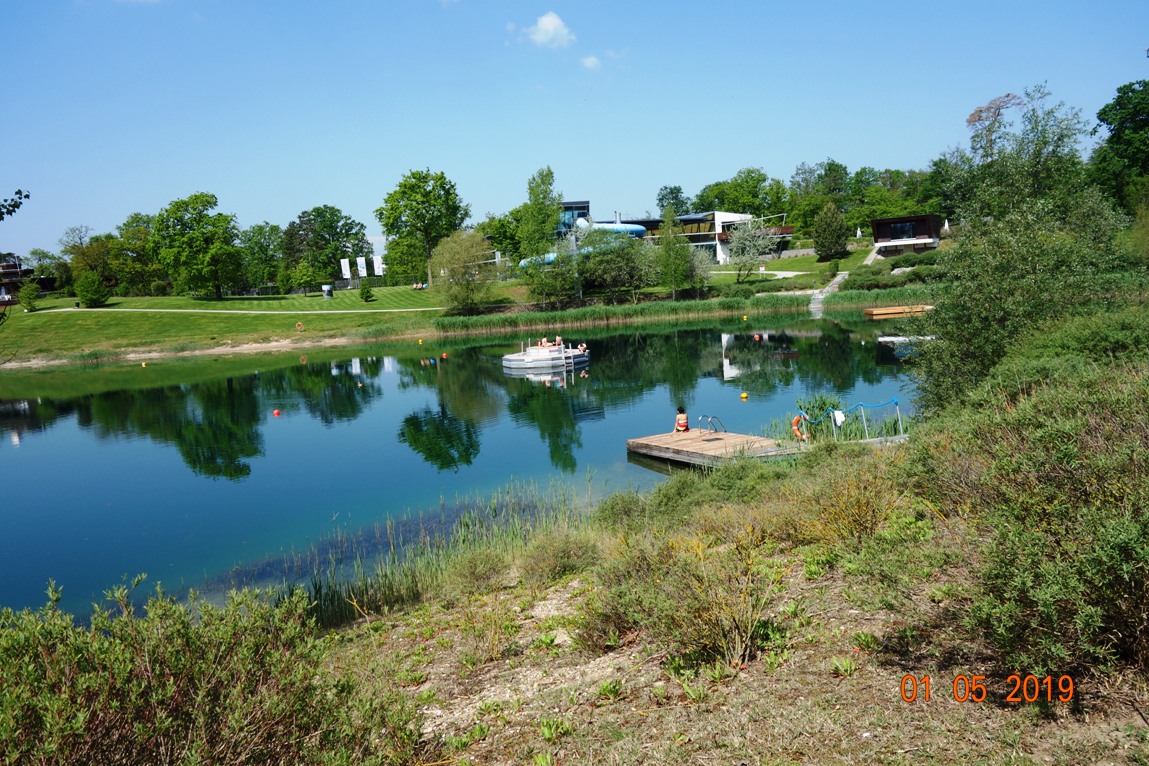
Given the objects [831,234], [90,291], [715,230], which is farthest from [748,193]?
[90,291]

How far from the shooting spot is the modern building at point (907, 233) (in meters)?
78.3

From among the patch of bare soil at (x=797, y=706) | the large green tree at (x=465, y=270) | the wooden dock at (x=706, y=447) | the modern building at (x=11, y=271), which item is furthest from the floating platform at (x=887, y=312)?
the modern building at (x=11, y=271)

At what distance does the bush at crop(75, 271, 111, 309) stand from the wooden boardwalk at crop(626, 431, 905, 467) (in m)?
78.5

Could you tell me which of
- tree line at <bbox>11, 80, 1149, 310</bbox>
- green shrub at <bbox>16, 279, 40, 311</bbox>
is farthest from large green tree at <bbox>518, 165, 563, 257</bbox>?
green shrub at <bbox>16, 279, 40, 311</bbox>

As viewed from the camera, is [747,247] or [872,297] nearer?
[872,297]

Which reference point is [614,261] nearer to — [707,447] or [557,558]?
[707,447]

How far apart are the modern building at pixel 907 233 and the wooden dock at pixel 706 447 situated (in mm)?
65789

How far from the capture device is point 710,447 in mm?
20141

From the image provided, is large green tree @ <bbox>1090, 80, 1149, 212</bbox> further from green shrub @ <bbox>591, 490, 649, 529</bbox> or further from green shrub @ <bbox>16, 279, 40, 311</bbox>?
green shrub @ <bbox>16, 279, 40, 311</bbox>

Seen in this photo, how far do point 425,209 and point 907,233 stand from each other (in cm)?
5174

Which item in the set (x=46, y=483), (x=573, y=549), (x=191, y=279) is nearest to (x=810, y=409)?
(x=573, y=549)

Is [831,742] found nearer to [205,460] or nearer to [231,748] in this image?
[231,748]

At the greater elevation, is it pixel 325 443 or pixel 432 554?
pixel 432 554

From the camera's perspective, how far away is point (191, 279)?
276 feet
